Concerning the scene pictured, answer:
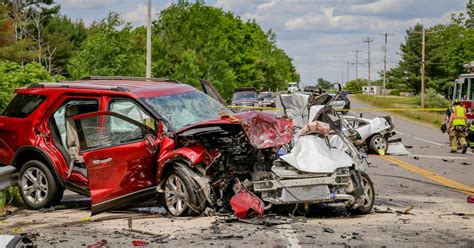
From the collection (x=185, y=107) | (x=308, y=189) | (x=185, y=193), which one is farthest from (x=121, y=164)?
(x=308, y=189)

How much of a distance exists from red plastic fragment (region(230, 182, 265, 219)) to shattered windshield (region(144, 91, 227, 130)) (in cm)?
138

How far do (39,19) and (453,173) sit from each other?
169 feet

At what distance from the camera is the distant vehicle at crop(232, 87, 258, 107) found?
2044 inches

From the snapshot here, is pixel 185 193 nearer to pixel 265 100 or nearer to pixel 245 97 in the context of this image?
pixel 245 97

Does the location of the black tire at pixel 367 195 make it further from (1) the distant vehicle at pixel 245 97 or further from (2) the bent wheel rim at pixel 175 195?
(1) the distant vehicle at pixel 245 97

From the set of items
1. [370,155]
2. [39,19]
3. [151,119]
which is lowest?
[370,155]

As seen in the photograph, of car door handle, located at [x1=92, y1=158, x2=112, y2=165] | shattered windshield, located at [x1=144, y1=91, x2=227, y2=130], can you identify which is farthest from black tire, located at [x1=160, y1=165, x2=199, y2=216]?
car door handle, located at [x1=92, y1=158, x2=112, y2=165]

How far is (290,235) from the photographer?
7.90 m

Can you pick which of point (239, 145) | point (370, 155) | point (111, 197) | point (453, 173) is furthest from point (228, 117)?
point (370, 155)

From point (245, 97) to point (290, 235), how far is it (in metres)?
46.1

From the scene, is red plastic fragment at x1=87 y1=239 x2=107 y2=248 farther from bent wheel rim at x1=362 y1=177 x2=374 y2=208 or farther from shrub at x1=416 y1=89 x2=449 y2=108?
shrub at x1=416 y1=89 x2=449 y2=108

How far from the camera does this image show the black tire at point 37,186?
10.4 meters

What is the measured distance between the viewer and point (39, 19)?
61.3 meters

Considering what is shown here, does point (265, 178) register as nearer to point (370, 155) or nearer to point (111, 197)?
point (111, 197)
